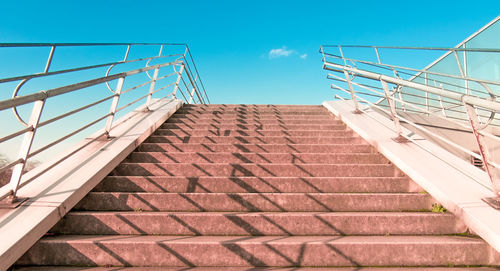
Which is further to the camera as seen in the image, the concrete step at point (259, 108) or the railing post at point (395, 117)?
the concrete step at point (259, 108)

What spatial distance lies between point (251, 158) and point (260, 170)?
39 cm

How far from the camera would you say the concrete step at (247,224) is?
2.00 m

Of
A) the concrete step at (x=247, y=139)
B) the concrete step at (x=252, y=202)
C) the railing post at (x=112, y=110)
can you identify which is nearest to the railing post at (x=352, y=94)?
the concrete step at (x=247, y=139)

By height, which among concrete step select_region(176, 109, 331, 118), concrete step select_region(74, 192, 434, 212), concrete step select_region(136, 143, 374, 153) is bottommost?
concrete step select_region(74, 192, 434, 212)

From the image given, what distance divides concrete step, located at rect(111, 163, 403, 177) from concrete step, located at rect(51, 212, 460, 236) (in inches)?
29.7

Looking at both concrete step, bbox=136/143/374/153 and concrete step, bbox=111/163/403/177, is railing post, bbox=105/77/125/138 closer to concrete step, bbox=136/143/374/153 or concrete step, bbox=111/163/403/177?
concrete step, bbox=136/143/374/153

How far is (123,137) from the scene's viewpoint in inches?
132

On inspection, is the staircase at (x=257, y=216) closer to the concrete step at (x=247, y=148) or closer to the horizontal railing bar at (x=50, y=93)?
the concrete step at (x=247, y=148)

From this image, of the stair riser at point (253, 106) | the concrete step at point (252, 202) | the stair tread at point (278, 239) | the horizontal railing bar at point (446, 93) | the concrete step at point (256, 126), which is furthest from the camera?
the stair riser at point (253, 106)

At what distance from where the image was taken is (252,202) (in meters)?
2.27

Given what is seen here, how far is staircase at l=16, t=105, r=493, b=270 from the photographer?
1.76 meters

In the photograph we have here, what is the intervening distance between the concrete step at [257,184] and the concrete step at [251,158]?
1.89 feet

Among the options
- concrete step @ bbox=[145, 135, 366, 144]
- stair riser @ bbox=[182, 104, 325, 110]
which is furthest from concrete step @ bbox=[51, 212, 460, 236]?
stair riser @ bbox=[182, 104, 325, 110]

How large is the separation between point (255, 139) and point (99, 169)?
6.95 ft
